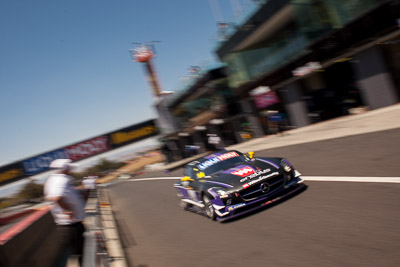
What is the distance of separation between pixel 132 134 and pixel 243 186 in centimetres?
3972

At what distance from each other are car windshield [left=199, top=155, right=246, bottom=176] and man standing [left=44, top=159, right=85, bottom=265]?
11.4 ft

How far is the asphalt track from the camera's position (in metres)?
4.18

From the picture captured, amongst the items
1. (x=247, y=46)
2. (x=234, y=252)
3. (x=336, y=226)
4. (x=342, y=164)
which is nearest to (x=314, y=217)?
(x=336, y=226)

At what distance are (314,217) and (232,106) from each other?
88.7 feet

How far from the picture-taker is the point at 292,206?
661cm

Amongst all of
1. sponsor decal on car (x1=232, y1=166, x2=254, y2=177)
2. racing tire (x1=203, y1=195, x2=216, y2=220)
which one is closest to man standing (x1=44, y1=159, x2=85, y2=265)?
racing tire (x1=203, y1=195, x2=216, y2=220)

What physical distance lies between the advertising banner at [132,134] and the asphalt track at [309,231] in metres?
35.8

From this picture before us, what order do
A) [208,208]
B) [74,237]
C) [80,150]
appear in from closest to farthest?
1. [74,237]
2. [208,208]
3. [80,150]

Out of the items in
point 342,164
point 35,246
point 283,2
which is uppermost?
point 283,2

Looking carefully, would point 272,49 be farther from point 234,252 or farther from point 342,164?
point 234,252

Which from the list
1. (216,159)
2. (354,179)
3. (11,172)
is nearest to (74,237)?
(216,159)

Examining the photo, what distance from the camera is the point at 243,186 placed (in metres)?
6.80

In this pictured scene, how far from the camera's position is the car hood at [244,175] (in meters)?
6.87

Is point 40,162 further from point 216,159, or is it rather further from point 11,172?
point 216,159
